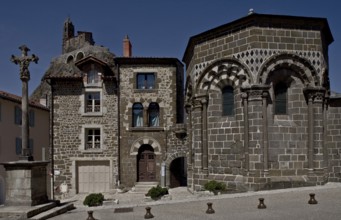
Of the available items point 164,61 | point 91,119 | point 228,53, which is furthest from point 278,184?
point 91,119

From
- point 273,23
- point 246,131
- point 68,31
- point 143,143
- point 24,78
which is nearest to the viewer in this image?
point 24,78

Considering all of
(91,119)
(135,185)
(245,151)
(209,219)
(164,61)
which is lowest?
(135,185)

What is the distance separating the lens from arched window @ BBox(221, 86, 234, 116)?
12.4 meters

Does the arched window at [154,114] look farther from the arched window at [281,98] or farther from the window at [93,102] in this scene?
the arched window at [281,98]

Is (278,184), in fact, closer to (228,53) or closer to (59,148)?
(228,53)

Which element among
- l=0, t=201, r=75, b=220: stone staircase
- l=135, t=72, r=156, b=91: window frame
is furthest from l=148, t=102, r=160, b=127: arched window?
l=0, t=201, r=75, b=220: stone staircase

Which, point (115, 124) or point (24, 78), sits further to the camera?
point (115, 124)

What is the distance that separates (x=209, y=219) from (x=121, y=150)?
14357 millimetres

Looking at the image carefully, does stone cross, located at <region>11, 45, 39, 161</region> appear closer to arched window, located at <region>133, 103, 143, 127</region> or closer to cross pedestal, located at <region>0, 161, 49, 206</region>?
cross pedestal, located at <region>0, 161, 49, 206</region>

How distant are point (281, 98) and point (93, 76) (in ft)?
44.8

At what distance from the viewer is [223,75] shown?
12.4 metres

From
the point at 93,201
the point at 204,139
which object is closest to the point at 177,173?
the point at 93,201

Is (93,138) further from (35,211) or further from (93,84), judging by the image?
(35,211)

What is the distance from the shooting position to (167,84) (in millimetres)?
21172
